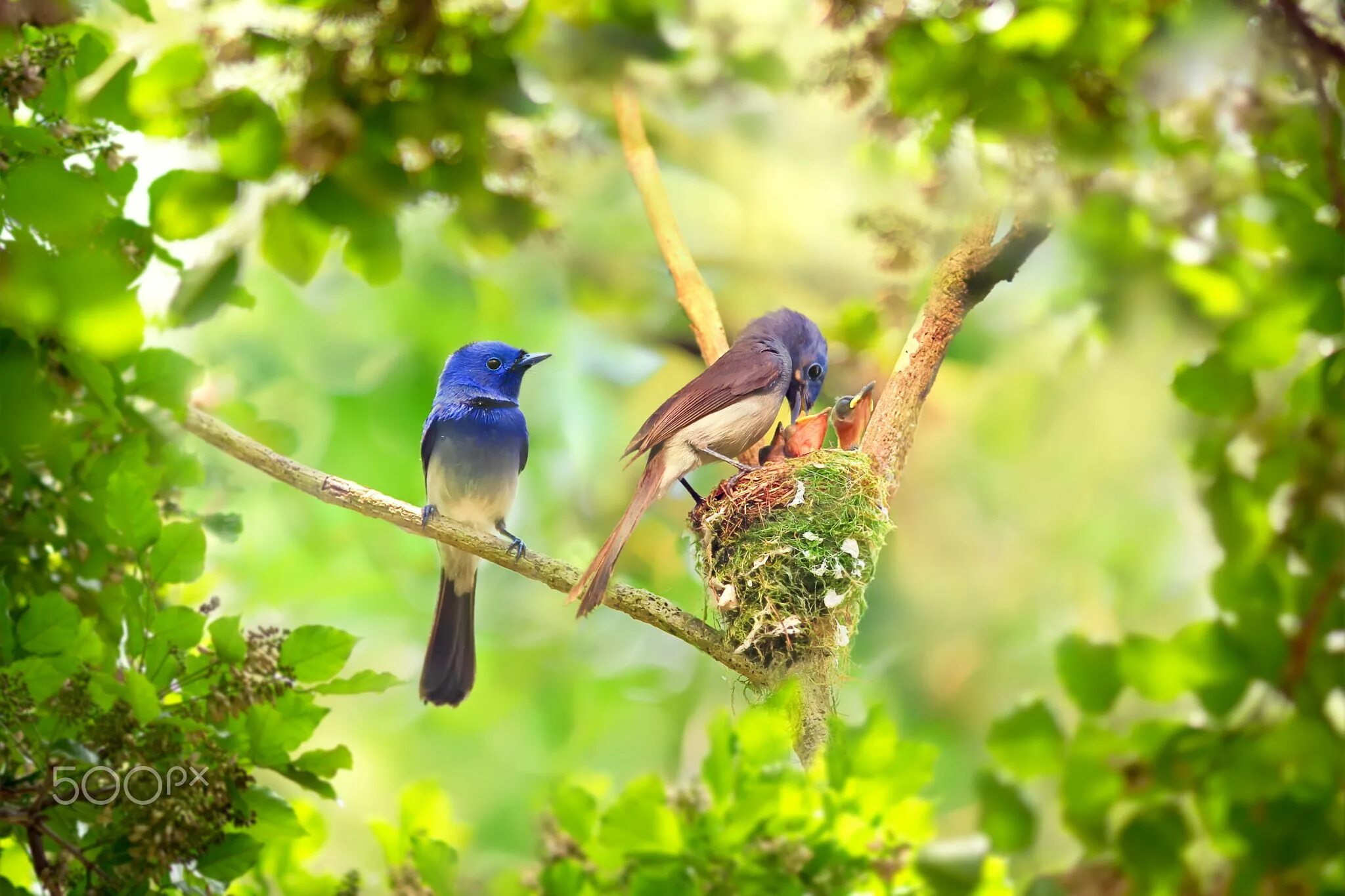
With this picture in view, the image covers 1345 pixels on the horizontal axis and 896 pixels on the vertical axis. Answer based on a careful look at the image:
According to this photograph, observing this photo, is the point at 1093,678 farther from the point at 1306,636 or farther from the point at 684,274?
the point at 684,274

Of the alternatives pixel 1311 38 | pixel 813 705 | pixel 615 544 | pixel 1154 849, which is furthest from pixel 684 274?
pixel 1154 849

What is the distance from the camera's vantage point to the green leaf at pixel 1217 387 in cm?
133

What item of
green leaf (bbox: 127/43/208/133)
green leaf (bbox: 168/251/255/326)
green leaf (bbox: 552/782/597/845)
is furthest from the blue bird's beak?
green leaf (bbox: 552/782/597/845)

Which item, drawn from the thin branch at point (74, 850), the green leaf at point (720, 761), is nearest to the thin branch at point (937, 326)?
the green leaf at point (720, 761)

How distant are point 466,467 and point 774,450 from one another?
782 mm

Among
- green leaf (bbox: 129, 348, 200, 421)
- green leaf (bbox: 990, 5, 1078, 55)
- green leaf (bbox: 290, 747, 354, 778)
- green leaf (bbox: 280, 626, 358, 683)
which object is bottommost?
green leaf (bbox: 290, 747, 354, 778)

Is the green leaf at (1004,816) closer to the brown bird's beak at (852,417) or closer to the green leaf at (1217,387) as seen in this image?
the green leaf at (1217,387)

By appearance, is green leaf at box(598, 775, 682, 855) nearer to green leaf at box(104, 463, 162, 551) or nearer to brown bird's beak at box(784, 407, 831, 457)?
green leaf at box(104, 463, 162, 551)

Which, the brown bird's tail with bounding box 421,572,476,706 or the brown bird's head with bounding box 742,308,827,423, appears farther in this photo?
the brown bird's head with bounding box 742,308,827,423

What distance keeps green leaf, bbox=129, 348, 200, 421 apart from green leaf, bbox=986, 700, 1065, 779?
1.31 m

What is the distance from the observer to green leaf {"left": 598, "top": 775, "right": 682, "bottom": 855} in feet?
5.36

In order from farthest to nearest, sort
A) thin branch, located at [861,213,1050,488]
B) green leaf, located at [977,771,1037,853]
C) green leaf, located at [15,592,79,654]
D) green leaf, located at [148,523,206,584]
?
thin branch, located at [861,213,1050,488] < green leaf, located at [148,523,206,584] < green leaf, located at [15,592,79,654] < green leaf, located at [977,771,1037,853]

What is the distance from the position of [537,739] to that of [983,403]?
1.92 metres

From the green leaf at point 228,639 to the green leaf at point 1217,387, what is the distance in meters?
1.24
